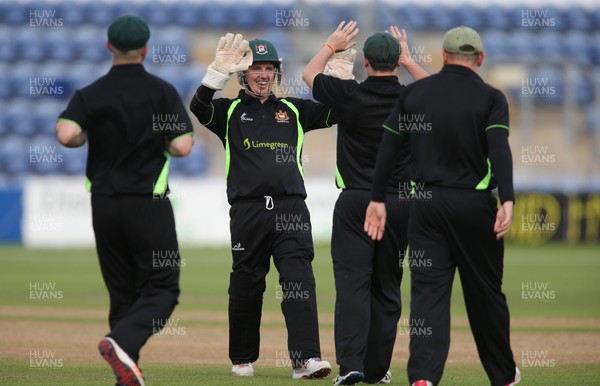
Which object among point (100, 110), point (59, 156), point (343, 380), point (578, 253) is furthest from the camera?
point (59, 156)

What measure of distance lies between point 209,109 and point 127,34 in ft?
6.28

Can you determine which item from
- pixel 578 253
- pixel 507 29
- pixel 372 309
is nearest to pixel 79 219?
pixel 578 253

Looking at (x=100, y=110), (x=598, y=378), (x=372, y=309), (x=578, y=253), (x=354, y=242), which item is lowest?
(x=578, y=253)

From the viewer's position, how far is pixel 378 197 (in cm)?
787

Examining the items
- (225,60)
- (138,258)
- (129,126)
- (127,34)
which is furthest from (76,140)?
(225,60)

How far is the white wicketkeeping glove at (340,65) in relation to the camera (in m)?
9.41

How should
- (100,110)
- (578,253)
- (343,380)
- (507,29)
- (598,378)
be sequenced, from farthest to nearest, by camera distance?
1. (507,29)
2. (578,253)
3. (598,378)
4. (343,380)
5. (100,110)

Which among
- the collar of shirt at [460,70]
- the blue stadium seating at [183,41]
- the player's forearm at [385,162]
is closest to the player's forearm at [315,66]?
the player's forearm at [385,162]

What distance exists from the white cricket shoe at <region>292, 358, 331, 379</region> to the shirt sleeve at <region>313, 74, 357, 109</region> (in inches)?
80.3

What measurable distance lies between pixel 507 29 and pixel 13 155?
1756 centimetres

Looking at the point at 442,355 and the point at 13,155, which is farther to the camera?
the point at 13,155

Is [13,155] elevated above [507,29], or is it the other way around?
[507,29]

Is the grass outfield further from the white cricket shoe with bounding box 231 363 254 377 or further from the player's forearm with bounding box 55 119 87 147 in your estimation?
the player's forearm with bounding box 55 119 87 147

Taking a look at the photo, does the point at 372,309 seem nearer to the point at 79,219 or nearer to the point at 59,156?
the point at 79,219
